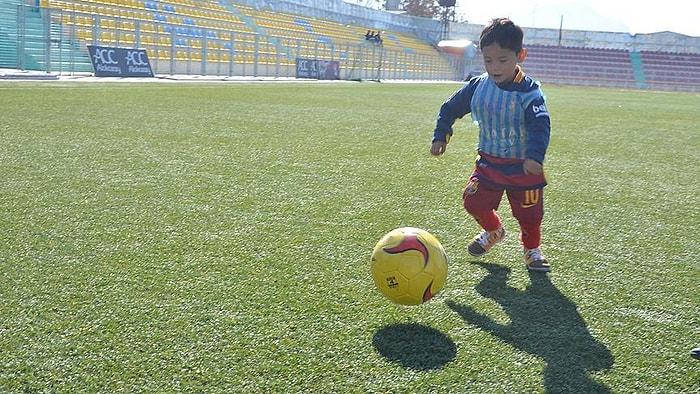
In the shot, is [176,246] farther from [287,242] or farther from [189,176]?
[189,176]

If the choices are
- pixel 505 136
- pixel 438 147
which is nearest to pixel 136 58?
pixel 438 147

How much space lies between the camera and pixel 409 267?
8.50ft

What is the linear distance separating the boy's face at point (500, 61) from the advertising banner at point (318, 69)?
79.8 feet

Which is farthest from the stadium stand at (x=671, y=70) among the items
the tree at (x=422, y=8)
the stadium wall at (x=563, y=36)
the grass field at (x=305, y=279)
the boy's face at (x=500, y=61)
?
the boy's face at (x=500, y=61)

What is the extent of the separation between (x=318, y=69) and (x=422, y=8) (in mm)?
52419

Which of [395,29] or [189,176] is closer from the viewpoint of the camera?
[189,176]

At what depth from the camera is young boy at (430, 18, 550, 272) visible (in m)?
3.24

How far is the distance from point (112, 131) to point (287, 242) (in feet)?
14.6

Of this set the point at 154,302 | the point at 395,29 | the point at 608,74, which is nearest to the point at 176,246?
the point at 154,302

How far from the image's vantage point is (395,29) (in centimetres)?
5100

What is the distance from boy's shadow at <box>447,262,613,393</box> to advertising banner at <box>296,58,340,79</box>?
24.8 metres

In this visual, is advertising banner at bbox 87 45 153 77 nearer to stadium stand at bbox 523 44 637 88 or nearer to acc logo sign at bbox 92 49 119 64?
acc logo sign at bbox 92 49 119 64

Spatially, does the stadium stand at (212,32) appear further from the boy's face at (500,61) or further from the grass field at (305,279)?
the boy's face at (500,61)

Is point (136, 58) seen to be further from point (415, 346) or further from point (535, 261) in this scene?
point (415, 346)
